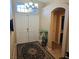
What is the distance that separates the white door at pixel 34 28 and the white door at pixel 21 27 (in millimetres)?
289

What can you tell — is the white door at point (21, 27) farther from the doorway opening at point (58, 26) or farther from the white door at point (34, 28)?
the doorway opening at point (58, 26)

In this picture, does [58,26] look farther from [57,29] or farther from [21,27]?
[21,27]

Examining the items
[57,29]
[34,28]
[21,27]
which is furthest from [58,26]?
[21,27]

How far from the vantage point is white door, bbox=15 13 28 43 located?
294 inches

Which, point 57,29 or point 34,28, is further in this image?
point 34,28

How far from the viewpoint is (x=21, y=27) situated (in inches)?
298

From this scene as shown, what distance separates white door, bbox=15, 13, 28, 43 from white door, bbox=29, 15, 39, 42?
0.29m

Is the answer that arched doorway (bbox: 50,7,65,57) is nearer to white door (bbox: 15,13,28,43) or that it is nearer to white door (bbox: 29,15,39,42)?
white door (bbox: 29,15,39,42)

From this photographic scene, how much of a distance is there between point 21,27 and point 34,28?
0.92m

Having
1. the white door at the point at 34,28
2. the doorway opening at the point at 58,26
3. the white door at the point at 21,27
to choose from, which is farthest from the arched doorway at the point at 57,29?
the white door at the point at 21,27

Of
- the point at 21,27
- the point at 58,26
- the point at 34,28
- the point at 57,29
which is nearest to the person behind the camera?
the point at 58,26

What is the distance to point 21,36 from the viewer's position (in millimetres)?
7617

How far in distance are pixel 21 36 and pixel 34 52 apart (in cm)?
232
